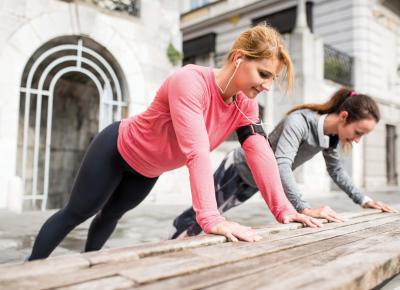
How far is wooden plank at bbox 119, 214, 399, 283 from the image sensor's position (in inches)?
41.5

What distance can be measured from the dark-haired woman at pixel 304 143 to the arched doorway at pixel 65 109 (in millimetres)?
4787

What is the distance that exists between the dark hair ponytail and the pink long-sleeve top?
80 cm

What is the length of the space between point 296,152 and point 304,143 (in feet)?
0.51

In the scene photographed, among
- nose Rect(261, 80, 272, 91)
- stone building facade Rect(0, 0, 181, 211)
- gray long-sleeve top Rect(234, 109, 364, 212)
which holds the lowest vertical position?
gray long-sleeve top Rect(234, 109, 364, 212)

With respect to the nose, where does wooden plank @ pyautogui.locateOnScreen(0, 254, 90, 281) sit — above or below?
below

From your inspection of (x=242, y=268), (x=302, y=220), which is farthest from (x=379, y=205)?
(x=242, y=268)

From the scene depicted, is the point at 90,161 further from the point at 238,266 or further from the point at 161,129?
the point at 238,266

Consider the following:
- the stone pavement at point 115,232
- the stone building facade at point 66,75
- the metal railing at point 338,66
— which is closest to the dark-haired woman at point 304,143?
the stone pavement at point 115,232

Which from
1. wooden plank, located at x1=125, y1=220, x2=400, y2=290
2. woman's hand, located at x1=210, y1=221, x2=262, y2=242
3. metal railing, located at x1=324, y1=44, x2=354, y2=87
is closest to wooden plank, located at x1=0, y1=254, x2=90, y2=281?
wooden plank, located at x1=125, y1=220, x2=400, y2=290

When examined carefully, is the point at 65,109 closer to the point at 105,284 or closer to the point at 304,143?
the point at 304,143

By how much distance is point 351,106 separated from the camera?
2766mm

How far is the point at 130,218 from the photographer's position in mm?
5477

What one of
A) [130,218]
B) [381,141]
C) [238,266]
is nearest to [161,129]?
[238,266]

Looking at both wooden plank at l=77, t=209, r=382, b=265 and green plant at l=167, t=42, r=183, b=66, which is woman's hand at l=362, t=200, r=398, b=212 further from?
green plant at l=167, t=42, r=183, b=66
